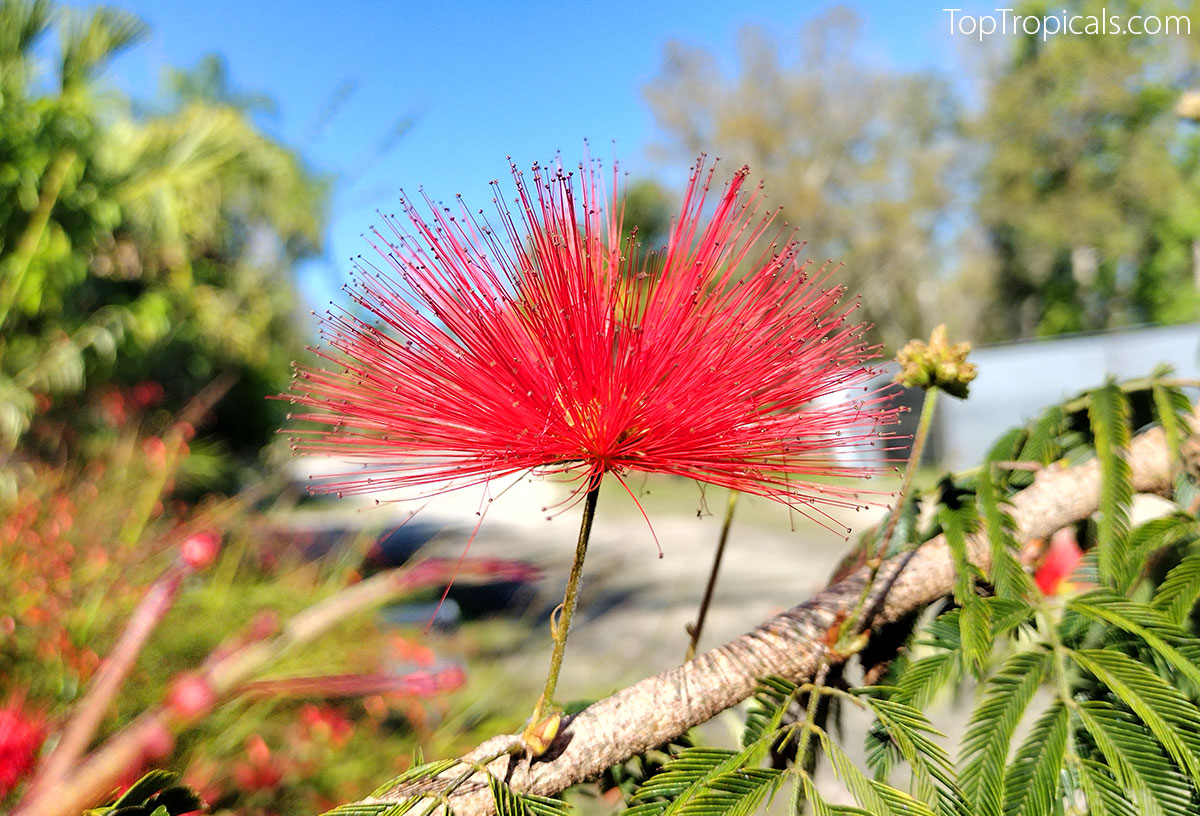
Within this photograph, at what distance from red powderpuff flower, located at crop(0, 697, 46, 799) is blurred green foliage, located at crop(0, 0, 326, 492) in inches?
146

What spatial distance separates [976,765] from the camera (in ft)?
2.84

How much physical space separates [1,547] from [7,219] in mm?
3041

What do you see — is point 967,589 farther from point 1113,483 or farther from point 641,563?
point 641,563

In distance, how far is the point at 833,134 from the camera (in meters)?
20.3

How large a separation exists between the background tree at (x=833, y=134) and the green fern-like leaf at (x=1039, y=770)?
1988cm

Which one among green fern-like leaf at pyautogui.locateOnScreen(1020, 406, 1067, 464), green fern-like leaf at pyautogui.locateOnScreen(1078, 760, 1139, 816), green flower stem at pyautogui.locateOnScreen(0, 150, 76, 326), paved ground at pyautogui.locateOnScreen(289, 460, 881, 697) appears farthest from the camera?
green flower stem at pyautogui.locateOnScreen(0, 150, 76, 326)

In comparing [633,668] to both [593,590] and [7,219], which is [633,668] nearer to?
[593,590]

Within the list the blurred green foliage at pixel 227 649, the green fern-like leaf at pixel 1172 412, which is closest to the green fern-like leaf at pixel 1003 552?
the green fern-like leaf at pixel 1172 412

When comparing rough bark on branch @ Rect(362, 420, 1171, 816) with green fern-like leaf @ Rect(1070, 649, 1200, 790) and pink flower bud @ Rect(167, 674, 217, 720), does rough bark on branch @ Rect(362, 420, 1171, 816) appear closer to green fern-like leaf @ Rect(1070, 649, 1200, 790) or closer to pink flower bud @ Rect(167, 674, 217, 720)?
green fern-like leaf @ Rect(1070, 649, 1200, 790)

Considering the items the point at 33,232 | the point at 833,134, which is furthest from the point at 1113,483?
the point at 833,134

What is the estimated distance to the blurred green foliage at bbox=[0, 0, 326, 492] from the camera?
14.9 ft

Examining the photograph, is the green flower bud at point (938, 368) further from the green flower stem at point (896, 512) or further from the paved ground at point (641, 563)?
the paved ground at point (641, 563)

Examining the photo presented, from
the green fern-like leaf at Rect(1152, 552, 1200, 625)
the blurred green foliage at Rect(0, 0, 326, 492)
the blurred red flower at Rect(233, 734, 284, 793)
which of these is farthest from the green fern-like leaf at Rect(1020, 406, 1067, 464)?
the blurred green foliage at Rect(0, 0, 326, 492)

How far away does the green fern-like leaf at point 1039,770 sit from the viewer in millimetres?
835
